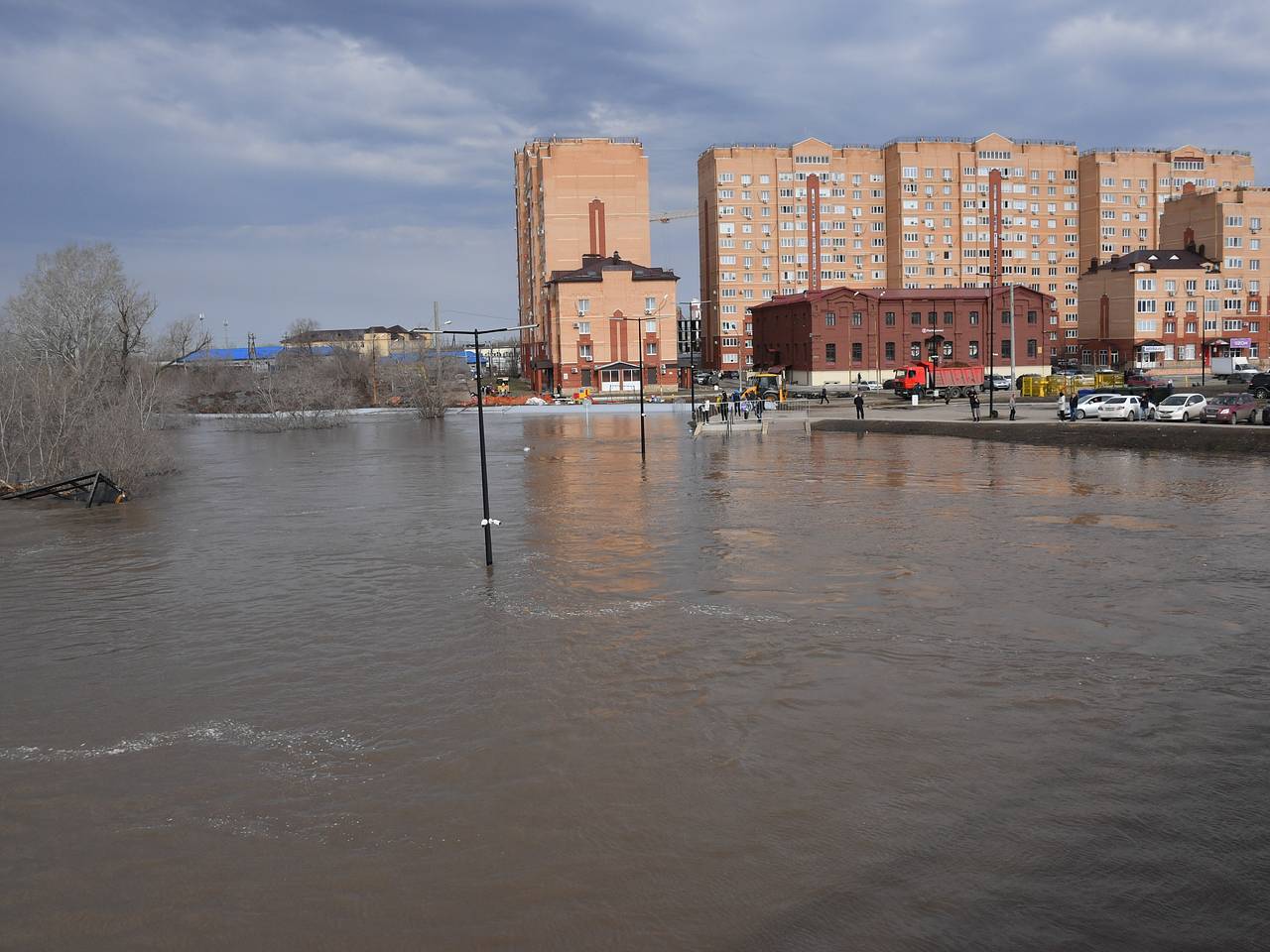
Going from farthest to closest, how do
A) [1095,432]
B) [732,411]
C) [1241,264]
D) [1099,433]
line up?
1. [1241,264]
2. [732,411]
3. [1095,432]
4. [1099,433]

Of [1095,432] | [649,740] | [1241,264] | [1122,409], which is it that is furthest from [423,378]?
[1241,264]

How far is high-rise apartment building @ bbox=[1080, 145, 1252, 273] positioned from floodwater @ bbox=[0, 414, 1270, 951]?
11443cm

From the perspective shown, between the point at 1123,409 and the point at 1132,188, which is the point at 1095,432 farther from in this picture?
the point at 1132,188

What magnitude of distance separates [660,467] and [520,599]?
20.1 metres

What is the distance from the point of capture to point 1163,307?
101 meters

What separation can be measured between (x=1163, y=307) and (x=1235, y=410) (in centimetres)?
6736

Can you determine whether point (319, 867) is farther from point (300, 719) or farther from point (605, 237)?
point (605, 237)

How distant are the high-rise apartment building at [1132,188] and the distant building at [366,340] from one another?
80.4 metres

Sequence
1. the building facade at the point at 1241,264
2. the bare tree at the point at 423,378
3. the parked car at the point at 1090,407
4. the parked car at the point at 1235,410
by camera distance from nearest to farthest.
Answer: the parked car at the point at 1235,410, the parked car at the point at 1090,407, the bare tree at the point at 423,378, the building facade at the point at 1241,264

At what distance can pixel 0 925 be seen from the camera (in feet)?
23.6

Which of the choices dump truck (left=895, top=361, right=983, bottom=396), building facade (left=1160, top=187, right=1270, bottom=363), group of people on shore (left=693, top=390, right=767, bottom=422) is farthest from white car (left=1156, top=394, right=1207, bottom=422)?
building facade (left=1160, top=187, right=1270, bottom=363)

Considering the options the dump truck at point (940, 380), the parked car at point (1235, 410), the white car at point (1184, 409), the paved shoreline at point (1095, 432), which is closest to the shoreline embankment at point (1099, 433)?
the paved shoreline at point (1095, 432)

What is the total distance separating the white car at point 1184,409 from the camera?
44.2 m

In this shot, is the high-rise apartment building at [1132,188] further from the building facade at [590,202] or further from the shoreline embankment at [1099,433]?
the shoreline embankment at [1099,433]
